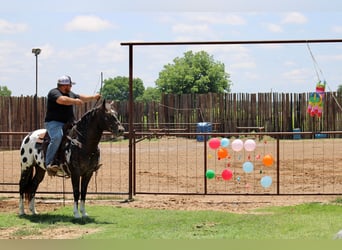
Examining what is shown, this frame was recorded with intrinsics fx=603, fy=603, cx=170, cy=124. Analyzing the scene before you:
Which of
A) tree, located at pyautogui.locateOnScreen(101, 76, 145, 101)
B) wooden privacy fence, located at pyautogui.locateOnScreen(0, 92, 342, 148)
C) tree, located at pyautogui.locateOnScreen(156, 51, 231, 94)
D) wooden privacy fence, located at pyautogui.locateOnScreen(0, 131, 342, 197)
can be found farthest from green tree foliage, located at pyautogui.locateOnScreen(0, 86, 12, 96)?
wooden privacy fence, located at pyautogui.locateOnScreen(0, 131, 342, 197)

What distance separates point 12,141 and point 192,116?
10646 millimetres

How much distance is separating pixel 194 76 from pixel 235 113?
99.6ft

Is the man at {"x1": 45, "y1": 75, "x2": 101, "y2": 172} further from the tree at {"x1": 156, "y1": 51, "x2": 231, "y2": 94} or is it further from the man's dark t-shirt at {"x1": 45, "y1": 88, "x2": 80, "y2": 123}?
the tree at {"x1": 156, "y1": 51, "x2": 231, "y2": 94}

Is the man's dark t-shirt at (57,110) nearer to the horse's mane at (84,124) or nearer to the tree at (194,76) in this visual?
the horse's mane at (84,124)

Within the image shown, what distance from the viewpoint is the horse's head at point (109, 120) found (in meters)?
9.48

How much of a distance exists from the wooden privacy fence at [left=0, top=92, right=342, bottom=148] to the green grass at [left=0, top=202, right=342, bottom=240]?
2091 centimetres

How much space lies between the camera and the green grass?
7676mm

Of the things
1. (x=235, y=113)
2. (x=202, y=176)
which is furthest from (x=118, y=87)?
(x=202, y=176)

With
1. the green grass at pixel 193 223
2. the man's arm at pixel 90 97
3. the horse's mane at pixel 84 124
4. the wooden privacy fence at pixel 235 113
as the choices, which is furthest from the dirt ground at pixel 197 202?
the wooden privacy fence at pixel 235 113

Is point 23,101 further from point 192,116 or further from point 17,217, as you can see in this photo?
point 17,217

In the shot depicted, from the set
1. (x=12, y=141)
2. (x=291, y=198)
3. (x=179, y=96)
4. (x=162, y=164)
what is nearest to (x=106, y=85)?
(x=179, y=96)

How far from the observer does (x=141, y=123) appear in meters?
31.3

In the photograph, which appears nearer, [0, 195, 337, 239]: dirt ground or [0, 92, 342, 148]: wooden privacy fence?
[0, 195, 337, 239]: dirt ground

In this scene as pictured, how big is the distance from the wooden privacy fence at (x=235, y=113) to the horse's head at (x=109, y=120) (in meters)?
21.1
